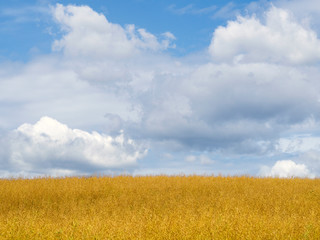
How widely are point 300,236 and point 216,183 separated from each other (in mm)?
9704

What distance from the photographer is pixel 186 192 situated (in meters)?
15.9

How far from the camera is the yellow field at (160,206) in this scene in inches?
315

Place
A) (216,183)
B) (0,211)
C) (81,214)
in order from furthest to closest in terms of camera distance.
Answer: (216,183) → (0,211) → (81,214)

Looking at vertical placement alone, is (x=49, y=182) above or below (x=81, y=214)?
above

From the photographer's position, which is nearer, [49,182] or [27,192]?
[27,192]

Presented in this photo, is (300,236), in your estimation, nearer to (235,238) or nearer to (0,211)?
(235,238)

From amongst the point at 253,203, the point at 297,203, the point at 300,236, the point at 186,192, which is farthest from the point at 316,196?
the point at 300,236

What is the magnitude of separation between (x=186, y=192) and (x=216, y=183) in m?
2.37

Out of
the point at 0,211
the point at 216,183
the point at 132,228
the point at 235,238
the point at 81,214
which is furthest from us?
the point at 216,183

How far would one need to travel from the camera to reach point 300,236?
7.93 metres

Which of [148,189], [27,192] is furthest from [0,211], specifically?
[148,189]

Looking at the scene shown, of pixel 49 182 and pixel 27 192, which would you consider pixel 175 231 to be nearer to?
pixel 27 192

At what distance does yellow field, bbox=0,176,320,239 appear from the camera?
799 centimetres

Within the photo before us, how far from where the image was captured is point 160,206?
13.6 meters
